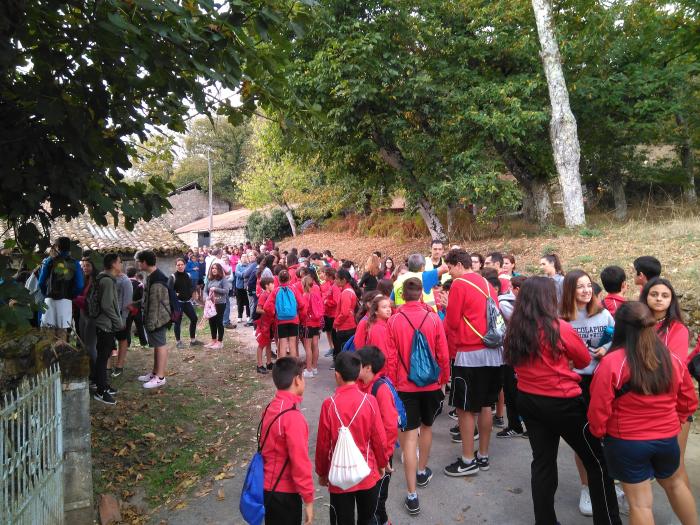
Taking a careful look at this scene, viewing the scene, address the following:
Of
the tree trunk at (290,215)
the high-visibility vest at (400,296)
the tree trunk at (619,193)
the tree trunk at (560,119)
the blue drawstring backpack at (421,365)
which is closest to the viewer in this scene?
the blue drawstring backpack at (421,365)

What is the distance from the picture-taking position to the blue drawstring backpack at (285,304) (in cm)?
794

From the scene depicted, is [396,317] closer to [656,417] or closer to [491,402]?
[491,402]

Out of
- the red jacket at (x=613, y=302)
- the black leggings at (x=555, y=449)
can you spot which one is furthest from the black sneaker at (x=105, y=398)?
the red jacket at (x=613, y=302)

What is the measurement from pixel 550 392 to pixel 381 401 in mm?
1205

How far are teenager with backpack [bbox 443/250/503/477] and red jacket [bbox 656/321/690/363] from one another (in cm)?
139

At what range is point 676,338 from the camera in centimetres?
350

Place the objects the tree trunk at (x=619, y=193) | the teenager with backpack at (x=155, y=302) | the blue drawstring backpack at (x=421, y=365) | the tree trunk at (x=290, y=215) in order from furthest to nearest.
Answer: the tree trunk at (x=290, y=215) < the tree trunk at (x=619, y=193) < the teenager with backpack at (x=155, y=302) < the blue drawstring backpack at (x=421, y=365)

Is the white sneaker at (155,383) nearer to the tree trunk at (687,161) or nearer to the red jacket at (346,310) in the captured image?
the red jacket at (346,310)

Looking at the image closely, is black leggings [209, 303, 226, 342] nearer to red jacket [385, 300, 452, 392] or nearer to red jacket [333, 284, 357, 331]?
red jacket [333, 284, 357, 331]

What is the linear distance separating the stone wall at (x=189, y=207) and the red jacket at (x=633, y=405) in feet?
168

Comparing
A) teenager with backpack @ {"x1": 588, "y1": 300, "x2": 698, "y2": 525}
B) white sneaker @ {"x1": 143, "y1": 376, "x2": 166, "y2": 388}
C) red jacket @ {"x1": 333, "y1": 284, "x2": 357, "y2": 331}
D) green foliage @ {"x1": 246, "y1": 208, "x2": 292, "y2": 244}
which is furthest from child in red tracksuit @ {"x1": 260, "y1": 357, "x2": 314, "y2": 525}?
green foliage @ {"x1": 246, "y1": 208, "x2": 292, "y2": 244}

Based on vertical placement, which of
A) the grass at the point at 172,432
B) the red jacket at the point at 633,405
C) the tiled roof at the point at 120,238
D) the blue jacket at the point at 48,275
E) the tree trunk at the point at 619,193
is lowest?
the grass at the point at 172,432

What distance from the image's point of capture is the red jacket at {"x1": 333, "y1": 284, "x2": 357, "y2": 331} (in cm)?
744

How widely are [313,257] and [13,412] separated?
34.0ft
